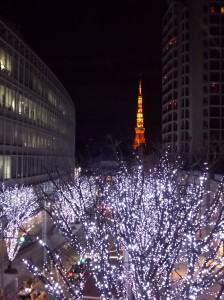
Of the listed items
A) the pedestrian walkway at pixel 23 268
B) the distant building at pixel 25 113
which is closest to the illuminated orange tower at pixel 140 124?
the distant building at pixel 25 113

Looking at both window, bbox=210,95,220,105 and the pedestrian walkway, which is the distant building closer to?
the pedestrian walkway

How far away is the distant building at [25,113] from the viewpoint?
2666cm

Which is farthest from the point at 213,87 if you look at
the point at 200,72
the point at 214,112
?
the point at 214,112

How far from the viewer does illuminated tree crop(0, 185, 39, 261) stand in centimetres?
→ 1965

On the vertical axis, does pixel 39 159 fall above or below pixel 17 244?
above

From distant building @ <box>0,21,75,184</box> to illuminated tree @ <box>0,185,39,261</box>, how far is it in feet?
5.59

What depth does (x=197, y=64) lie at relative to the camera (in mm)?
58844

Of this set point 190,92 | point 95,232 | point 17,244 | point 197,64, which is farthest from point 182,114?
point 95,232

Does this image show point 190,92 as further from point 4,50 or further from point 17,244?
point 17,244

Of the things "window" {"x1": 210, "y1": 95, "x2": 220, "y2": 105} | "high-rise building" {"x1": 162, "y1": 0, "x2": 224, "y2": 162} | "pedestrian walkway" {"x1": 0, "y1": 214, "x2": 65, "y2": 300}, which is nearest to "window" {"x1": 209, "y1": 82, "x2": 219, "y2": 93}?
"high-rise building" {"x1": 162, "y1": 0, "x2": 224, "y2": 162}

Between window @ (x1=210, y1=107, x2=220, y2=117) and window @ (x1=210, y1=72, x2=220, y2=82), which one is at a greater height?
window @ (x1=210, y1=72, x2=220, y2=82)

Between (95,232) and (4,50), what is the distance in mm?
19540

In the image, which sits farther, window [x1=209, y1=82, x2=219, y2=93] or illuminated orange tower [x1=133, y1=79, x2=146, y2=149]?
illuminated orange tower [x1=133, y1=79, x2=146, y2=149]

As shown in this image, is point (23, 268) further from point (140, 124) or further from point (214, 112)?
point (140, 124)
